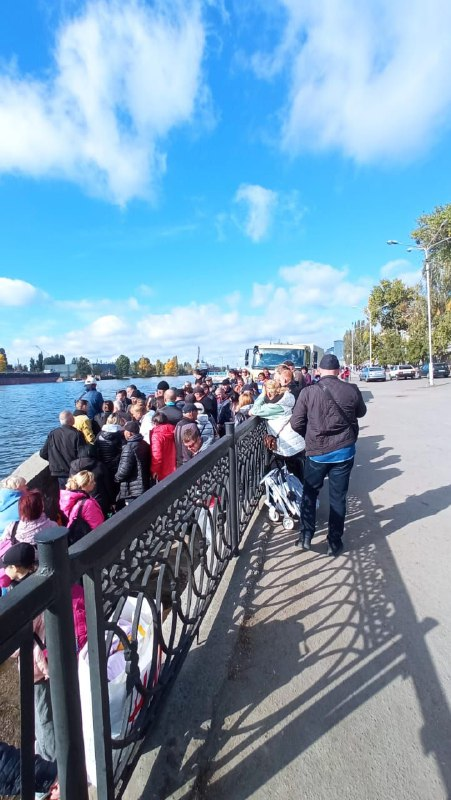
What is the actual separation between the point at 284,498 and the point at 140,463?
1.85 meters

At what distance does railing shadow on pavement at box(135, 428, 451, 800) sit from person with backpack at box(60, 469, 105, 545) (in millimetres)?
1193

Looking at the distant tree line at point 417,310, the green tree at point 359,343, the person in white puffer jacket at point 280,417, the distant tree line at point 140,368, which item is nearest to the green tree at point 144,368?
the distant tree line at point 140,368

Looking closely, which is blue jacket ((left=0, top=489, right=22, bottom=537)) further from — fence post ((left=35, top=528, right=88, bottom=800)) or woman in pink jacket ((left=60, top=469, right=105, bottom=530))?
fence post ((left=35, top=528, right=88, bottom=800))

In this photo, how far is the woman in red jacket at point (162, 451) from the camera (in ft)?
16.9

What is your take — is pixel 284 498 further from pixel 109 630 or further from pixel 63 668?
pixel 63 668

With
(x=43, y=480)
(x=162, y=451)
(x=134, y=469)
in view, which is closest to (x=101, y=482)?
(x=134, y=469)

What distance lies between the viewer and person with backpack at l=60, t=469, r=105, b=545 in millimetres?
2979

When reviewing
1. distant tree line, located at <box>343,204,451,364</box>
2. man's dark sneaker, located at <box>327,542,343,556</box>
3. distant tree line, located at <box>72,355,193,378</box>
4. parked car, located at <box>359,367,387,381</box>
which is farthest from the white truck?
distant tree line, located at <box>72,355,193,378</box>

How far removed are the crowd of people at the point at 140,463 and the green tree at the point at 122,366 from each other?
114731mm

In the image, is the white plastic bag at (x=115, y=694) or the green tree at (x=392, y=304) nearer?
the white plastic bag at (x=115, y=694)

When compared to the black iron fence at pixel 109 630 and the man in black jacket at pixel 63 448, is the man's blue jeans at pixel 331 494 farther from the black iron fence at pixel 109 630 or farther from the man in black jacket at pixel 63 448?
the man in black jacket at pixel 63 448

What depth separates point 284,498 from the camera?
4523 millimetres

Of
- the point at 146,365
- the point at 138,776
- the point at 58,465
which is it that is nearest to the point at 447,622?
the point at 138,776

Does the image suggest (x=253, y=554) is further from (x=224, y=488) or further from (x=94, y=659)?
(x=94, y=659)
